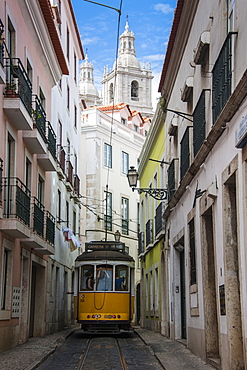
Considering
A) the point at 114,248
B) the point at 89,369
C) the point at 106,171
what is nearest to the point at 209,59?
the point at 89,369

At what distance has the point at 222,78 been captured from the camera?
31.6ft

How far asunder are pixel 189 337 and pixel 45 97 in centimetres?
958

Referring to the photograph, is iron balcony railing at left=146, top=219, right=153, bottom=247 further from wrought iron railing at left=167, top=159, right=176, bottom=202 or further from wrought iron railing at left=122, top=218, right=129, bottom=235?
wrought iron railing at left=122, top=218, right=129, bottom=235

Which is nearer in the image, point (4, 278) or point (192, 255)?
point (192, 255)

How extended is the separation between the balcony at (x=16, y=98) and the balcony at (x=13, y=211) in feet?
4.59

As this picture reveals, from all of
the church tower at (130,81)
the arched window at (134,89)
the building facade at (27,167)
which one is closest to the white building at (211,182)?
the building facade at (27,167)

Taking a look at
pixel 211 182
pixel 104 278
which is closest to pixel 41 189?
pixel 104 278

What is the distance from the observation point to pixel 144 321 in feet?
86.0

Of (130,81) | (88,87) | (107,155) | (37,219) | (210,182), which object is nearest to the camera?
(210,182)

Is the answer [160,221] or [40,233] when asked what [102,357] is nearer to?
[40,233]

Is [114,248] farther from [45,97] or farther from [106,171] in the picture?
[106,171]

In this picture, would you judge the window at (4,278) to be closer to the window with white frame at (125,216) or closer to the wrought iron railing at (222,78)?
the wrought iron railing at (222,78)

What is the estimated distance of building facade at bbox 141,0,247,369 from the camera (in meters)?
8.51

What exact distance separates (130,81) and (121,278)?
7023cm
